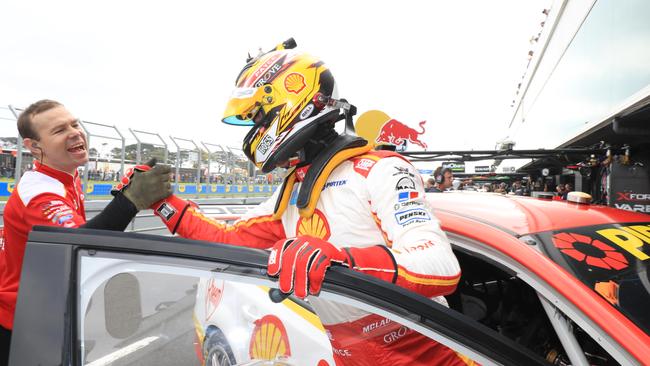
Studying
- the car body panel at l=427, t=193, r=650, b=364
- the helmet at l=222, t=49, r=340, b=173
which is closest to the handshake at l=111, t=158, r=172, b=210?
the helmet at l=222, t=49, r=340, b=173

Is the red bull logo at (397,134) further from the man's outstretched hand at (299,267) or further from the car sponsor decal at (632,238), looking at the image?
the man's outstretched hand at (299,267)

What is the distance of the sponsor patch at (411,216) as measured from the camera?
1083 millimetres

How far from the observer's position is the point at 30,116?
1.64 metres

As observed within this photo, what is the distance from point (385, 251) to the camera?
0.90 meters

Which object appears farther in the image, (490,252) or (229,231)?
(229,231)

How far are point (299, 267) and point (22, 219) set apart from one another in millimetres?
1418

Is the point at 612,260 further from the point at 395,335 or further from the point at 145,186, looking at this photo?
the point at 145,186

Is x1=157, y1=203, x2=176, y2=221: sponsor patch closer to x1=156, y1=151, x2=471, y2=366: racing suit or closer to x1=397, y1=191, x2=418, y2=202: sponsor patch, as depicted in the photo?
x1=156, y1=151, x2=471, y2=366: racing suit

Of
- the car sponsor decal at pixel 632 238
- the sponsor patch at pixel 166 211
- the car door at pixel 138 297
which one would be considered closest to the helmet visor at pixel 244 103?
the sponsor patch at pixel 166 211

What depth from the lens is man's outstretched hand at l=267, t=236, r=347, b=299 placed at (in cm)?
71

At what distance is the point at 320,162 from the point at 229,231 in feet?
2.28

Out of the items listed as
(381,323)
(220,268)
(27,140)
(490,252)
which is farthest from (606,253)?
(27,140)

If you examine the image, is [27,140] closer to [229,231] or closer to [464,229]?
[229,231]

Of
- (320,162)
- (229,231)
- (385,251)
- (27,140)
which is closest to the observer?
(385,251)
